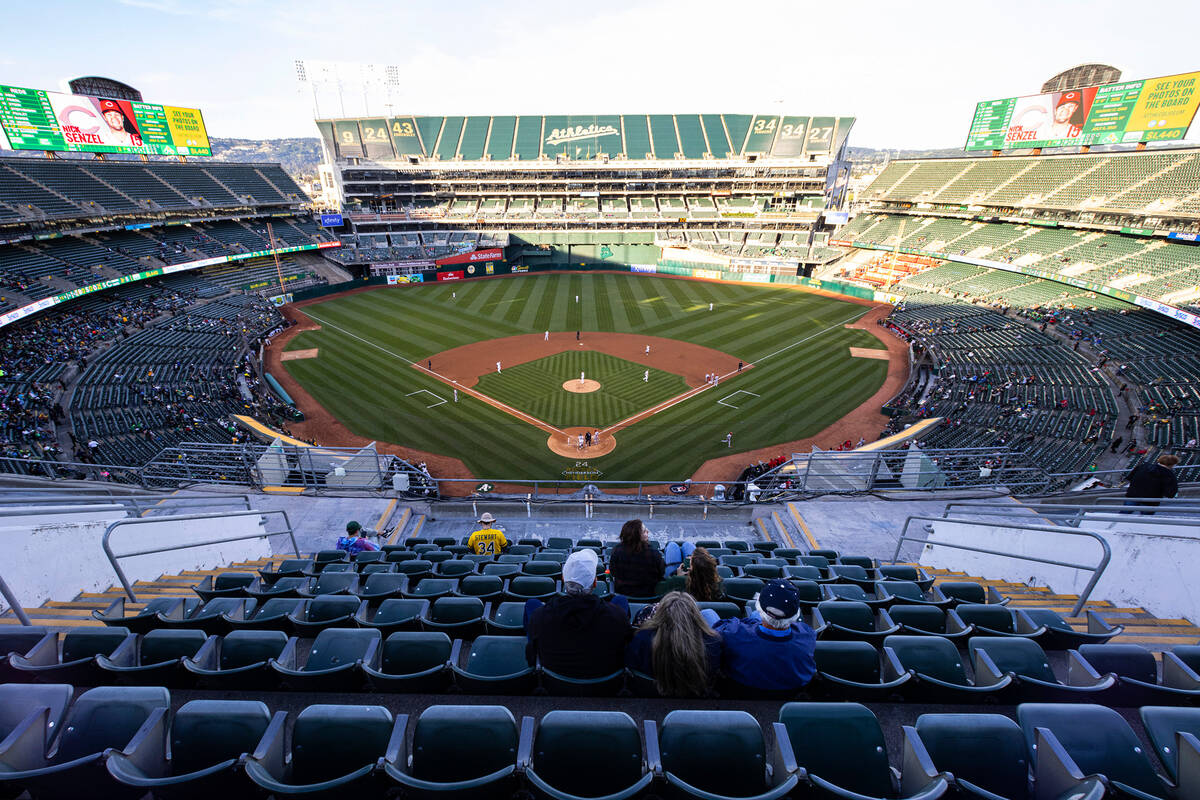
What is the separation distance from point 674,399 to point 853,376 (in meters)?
12.3

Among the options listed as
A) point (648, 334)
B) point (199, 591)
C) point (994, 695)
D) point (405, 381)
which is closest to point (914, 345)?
point (648, 334)

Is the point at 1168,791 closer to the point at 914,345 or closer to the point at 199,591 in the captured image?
the point at 199,591

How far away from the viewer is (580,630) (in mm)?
4207

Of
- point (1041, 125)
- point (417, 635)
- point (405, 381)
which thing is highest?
point (1041, 125)

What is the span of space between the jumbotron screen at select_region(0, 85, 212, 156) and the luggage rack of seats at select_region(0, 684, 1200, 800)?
2260 inches

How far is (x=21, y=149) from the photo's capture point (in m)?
39.8

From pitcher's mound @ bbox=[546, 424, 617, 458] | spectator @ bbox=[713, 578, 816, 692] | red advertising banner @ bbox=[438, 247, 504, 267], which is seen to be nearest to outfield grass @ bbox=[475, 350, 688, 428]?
pitcher's mound @ bbox=[546, 424, 617, 458]

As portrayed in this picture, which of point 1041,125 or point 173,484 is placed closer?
point 173,484

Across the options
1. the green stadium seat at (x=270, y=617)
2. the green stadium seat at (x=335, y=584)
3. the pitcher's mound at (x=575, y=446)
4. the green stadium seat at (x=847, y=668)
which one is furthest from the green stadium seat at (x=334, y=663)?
the pitcher's mound at (x=575, y=446)

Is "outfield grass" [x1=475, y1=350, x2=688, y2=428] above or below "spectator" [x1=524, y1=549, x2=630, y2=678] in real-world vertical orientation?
below

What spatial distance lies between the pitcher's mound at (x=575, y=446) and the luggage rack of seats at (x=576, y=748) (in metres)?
20.7

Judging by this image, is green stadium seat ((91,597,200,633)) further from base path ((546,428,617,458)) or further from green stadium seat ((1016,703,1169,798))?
base path ((546,428,617,458))

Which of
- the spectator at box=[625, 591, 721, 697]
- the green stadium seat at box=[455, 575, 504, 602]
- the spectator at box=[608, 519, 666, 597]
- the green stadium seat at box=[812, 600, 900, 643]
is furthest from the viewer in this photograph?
the green stadium seat at box=[455, 575, 504, 602]

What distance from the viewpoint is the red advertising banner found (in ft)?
190
